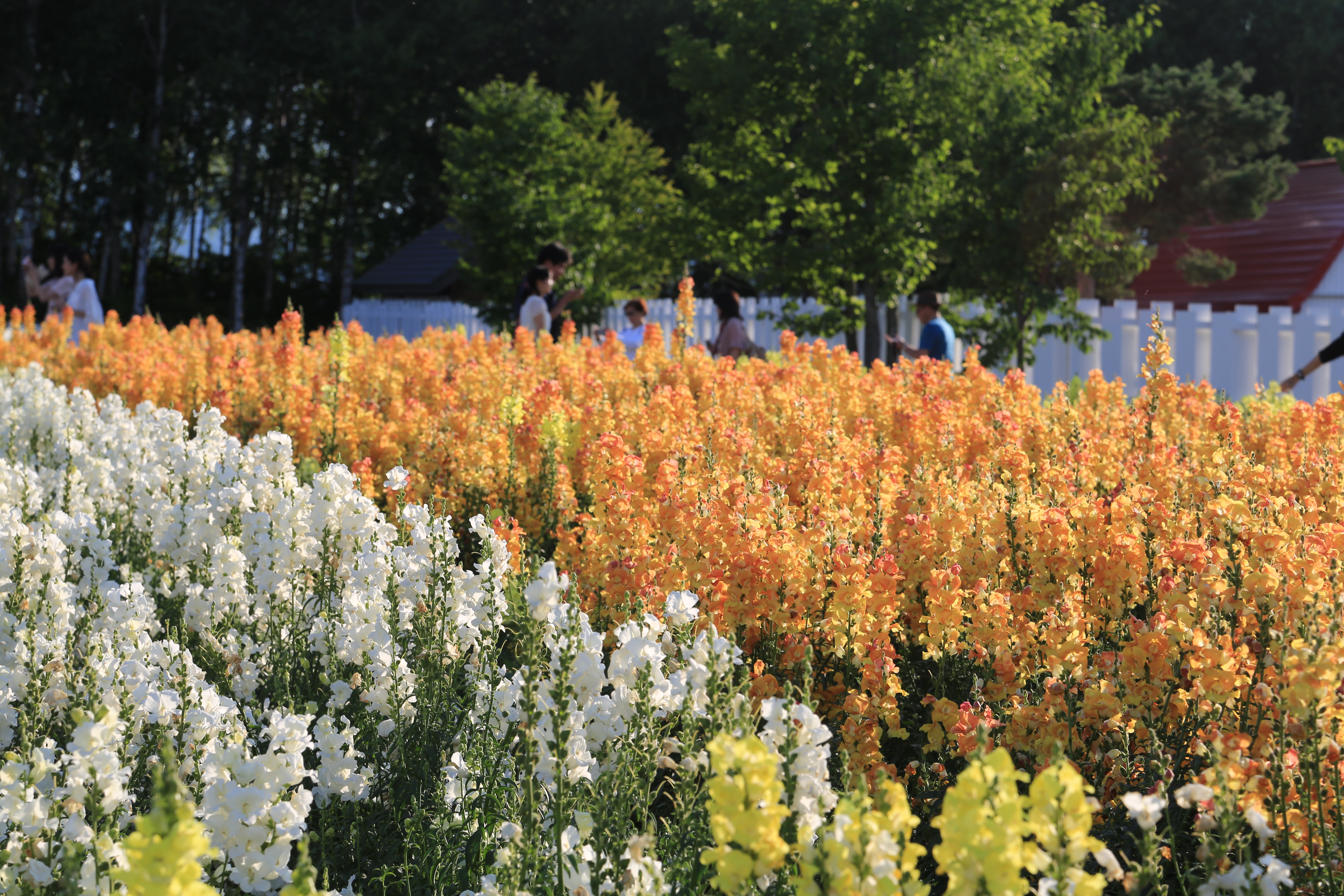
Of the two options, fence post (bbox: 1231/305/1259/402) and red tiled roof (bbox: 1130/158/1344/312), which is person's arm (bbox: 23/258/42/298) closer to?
fence post (bbox: 1231/305/1259/402)

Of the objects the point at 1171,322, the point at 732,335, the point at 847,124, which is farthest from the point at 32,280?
the point at 1171,322

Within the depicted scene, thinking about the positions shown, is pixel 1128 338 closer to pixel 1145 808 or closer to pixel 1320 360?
pixel 1320 360

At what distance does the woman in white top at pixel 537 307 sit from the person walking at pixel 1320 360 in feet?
19.3

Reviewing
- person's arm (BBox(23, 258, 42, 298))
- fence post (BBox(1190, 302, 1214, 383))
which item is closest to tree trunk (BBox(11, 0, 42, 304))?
person's arm (BBox(23, 258, 42, 298))

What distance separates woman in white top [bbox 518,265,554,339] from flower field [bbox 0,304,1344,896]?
5.01 m

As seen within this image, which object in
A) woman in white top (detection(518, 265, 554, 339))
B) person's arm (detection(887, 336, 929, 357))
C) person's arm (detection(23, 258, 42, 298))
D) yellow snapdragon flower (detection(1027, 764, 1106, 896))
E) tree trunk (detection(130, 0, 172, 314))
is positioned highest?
tree trunk (detection(130, 0, 172, 314))

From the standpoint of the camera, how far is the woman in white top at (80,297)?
39.1 feet

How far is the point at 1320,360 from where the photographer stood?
810 cm

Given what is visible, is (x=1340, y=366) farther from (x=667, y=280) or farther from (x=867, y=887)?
A: (x=667, y=280)

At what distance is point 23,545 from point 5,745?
0.90m

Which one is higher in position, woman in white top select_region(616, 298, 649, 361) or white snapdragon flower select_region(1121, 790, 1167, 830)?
woman in white top select_region(616, 298, 649, 361)

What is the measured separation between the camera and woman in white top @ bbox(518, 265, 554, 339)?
10.6m

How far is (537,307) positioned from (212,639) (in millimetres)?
7289

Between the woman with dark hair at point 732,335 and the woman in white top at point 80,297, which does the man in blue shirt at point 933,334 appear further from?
the woman in white top at point 80,297
